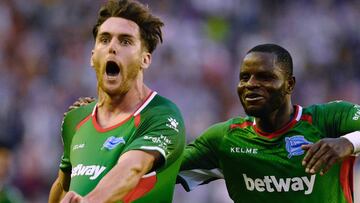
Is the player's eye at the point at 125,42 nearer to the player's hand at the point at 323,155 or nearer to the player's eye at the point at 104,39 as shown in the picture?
the player's eye at the point at 104,39

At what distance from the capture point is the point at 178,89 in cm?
1520

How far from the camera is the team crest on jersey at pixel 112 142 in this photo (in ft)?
19.6

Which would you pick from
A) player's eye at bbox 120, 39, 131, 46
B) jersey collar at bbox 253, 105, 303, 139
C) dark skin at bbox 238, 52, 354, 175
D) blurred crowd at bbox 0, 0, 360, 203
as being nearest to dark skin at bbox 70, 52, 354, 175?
dark skin at bbox 238, 52, 354, 175

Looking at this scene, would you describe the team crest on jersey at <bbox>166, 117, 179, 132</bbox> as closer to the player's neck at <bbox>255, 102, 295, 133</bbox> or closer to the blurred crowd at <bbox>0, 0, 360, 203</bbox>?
the player's neck at <bbox>255, 102, 295, 133</bbox>

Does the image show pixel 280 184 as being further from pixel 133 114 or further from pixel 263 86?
pixel 133 114

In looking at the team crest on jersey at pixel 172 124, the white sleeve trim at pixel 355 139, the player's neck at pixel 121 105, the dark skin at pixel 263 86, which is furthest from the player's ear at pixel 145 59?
the white sleeve trim at pixel 355 139

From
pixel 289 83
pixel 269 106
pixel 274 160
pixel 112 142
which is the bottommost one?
pixel 274 160

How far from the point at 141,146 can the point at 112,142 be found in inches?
Answer: 15.5

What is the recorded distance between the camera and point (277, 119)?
6.80 metres

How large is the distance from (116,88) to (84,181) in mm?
621

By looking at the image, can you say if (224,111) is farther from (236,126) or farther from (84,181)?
(84,181)

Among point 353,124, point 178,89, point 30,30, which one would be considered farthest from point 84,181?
point 30,30

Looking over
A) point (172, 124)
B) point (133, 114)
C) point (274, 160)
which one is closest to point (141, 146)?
point (172, 124)

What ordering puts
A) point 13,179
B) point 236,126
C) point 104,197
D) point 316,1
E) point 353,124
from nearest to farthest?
point 104,197 → point 353,124 → point 236,126 → point 13,179 → point 316,1
